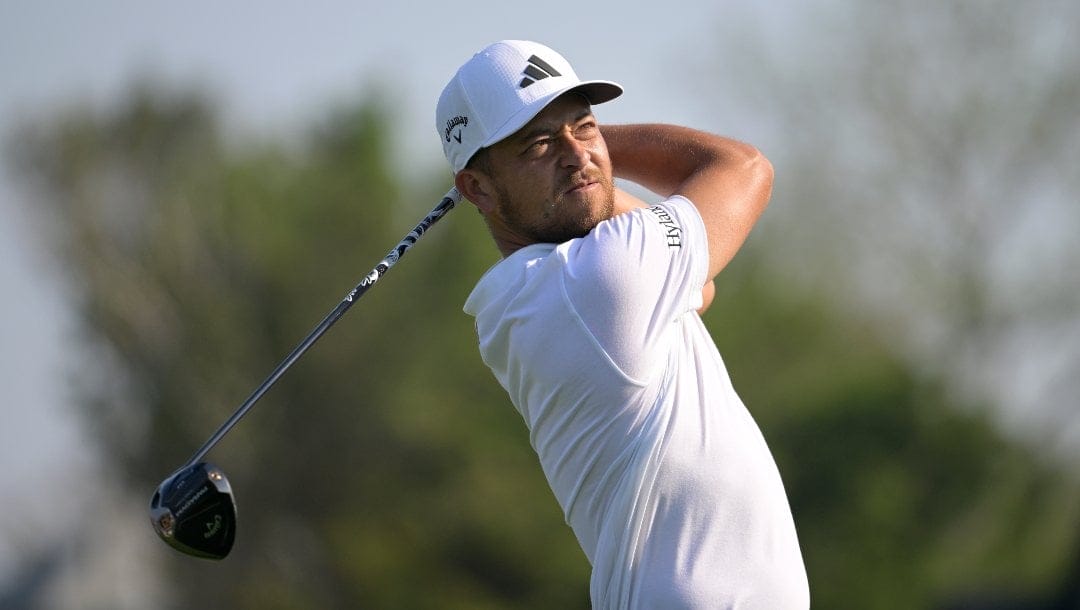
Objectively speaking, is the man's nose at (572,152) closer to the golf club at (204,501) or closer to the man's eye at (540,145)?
the man's eye at (540,145)

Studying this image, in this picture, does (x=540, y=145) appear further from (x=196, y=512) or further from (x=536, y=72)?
(x=196, y=512)

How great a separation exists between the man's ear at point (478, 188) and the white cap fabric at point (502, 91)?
2 cm

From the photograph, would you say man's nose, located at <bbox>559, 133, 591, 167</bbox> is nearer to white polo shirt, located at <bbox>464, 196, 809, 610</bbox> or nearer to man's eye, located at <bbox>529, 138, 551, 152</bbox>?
man's eye, located at <bbox>529, 138, 551, 152</bbox>

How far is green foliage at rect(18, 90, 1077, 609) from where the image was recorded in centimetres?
2181

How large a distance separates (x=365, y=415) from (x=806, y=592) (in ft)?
68.3

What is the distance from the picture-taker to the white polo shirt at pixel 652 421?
10.2 ft

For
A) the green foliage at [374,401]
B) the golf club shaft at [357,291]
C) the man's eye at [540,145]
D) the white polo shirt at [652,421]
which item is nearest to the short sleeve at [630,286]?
the white polo shirt at [652,421]

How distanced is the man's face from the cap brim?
0.13 ft

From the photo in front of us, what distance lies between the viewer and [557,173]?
10.9ft

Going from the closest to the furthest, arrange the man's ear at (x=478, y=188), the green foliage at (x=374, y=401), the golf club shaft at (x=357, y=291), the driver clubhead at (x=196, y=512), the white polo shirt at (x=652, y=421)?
the white polo shirt at (x=652, y=421), the man's ear at (x=478, y=188), the golf club shaft at (x=357, y=291), the driver clubhead at (x=196, y=512), the green foliage at (x=374, y=401)

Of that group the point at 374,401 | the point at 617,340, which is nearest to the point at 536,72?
the point at 617,340

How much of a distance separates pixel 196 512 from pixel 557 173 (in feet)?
4.13

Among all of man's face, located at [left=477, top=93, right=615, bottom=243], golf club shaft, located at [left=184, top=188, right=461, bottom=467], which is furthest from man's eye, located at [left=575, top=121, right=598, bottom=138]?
golf club shaft, located at [left=184, top=188, right=461, bottom=467]

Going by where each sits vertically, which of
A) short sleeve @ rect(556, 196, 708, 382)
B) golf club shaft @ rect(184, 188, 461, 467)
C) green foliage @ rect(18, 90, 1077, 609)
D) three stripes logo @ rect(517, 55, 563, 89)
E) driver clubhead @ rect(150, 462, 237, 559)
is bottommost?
green foliage @ rect(18, 90, 1077, 609)
